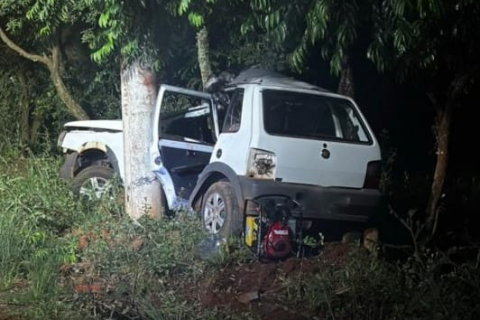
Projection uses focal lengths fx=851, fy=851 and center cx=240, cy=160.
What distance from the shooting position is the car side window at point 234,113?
8531 millimetres

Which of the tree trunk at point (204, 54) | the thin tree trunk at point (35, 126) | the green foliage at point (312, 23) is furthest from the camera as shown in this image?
the thin tree trunk at point (35, 126)

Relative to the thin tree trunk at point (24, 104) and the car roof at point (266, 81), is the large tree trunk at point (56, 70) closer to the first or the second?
the thin tree trunk at point (24, 104)

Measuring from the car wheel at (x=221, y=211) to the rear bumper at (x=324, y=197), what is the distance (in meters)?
0.26

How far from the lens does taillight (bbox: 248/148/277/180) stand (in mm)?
8055

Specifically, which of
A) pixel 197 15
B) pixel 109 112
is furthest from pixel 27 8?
pixel 197 15

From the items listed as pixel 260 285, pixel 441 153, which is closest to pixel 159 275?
pixel 260 285

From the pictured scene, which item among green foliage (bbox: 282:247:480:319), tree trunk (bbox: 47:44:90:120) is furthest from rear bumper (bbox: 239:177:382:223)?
tree trunk (bbox: 47:44:90:120)

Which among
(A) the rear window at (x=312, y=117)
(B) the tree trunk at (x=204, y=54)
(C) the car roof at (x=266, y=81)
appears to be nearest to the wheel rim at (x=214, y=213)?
(A) the rear window at (x=312, y=117)

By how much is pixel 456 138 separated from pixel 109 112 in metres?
5.54

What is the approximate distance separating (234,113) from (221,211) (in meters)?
1.01

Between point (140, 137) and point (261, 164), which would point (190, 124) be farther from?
point (261, 164)

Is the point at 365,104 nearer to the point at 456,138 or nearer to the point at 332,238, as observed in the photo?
the point at 456,138

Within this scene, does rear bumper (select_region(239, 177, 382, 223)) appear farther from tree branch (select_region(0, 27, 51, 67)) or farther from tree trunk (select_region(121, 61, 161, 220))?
tree branch (select_region(0, 27, 51, 67))

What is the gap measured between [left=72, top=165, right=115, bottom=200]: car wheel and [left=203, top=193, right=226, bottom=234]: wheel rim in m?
2.14
